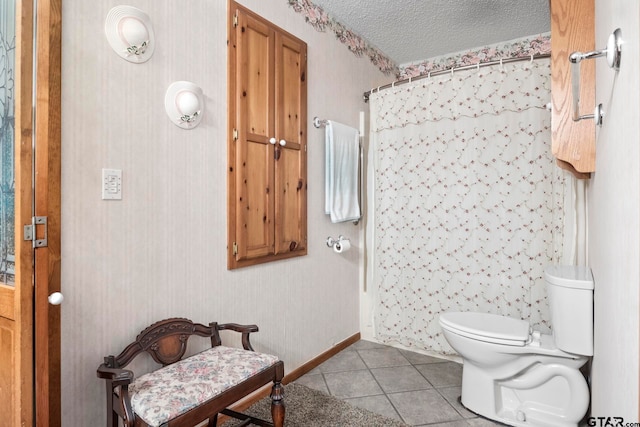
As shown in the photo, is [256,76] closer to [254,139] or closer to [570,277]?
[254,139]

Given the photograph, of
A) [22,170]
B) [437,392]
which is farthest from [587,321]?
[22,170]

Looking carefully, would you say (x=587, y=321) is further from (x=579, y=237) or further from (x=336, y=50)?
(x=336, y=50)

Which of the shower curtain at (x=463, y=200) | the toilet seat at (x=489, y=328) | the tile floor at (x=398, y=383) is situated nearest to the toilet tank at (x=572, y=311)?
the toilet seat at (x=489, y=328)

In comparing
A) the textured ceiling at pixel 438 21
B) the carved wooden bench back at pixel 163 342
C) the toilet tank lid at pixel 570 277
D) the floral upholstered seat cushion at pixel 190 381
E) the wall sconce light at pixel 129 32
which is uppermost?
the textured ceiling at pixel 438 21

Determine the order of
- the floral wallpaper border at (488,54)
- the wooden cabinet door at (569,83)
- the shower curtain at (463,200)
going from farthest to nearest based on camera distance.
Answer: the floral wallpaper border at (488,54) < the shower curtain at (463,200) < the wooden cabinet door at (569,83)

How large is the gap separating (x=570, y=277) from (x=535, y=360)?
456 millimetres

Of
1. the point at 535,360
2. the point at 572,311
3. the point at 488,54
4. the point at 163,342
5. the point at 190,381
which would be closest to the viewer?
the point at 190,381

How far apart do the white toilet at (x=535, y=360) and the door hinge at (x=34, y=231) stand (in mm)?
1873

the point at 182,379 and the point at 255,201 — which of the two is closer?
the point at 182,379

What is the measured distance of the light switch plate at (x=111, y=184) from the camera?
4.55 ft

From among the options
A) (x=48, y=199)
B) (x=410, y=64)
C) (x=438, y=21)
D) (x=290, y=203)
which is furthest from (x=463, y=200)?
(x=48, y=199)

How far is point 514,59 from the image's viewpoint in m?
2.19

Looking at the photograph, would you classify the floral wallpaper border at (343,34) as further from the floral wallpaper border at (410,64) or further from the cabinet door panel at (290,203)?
the cabinet door panel at (290,203)

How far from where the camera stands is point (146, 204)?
153 centimetres
